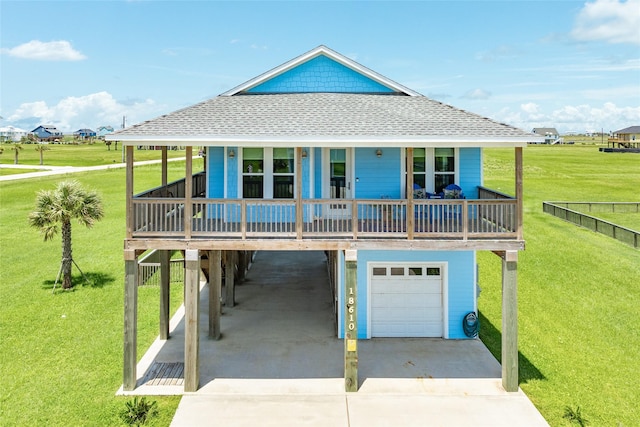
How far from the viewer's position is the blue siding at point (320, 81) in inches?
620

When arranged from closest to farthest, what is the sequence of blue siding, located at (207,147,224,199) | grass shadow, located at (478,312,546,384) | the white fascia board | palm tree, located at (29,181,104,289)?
the white fascia board < grass shadow, located at (478,312,546,384) < blue siding, located at (207,147,224,199) < palm tree, located at (29,181,104,289)

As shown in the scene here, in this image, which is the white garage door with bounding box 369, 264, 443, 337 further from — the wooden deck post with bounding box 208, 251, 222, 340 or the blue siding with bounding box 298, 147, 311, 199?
the wooden deck post with bounding box 208, 251, 222, 340

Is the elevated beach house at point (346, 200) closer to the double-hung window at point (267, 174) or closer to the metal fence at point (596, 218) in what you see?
the double-hung window at point (267, 174)

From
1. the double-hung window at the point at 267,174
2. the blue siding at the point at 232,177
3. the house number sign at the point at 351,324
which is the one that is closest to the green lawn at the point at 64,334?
the house number sign at the point at 351,324

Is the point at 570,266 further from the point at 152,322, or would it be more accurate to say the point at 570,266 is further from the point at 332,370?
the point at 152,322

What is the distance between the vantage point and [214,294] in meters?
13.7

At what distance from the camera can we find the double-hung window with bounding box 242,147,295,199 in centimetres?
1391

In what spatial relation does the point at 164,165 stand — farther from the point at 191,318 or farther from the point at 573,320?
the point at 573,320

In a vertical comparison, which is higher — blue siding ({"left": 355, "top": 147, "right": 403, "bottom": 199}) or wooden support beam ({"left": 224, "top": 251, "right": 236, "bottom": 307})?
blue siding ({"left": 355, "top": 147, "right": 403, "bottom": 199})

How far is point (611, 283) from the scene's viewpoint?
65.7ft

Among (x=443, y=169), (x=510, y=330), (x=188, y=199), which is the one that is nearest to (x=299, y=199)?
(x=188, y=199)

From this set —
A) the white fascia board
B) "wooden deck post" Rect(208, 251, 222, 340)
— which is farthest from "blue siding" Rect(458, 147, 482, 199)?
"wooden deck post" Rect(208, 251, 222, 340)

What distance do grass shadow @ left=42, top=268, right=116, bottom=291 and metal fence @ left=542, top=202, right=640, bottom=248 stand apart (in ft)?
90.2

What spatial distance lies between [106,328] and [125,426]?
6.39 meters
